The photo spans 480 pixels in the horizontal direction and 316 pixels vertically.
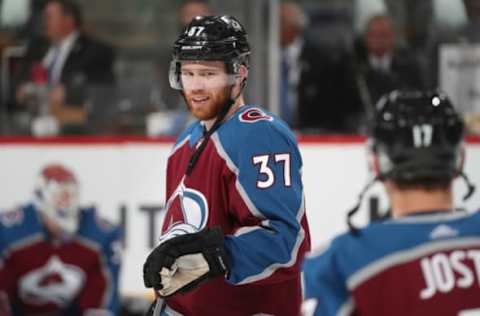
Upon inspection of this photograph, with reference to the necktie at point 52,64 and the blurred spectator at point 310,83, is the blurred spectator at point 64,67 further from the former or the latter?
the blurred spectator at point 310,83

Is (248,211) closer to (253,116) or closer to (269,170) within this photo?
(269,170)

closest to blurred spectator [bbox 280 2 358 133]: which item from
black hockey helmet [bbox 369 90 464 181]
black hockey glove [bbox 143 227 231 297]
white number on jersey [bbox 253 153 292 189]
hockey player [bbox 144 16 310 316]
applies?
hockey player [bbox 144 16 310 316]

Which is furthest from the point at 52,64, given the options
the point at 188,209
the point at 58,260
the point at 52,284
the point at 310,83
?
the point at 188,209

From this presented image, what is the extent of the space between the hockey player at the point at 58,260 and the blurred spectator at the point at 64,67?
0.43 m

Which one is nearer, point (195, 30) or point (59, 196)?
point (195, 30)

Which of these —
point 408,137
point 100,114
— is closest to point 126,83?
point 100,114

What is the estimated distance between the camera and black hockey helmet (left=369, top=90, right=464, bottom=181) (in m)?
2.23

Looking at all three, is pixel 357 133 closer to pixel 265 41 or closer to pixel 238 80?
pixel 265 41

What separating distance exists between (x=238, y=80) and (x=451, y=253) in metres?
1.19

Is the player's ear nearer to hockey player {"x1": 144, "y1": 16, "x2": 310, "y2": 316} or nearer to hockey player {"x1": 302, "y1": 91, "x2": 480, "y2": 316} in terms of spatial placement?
hockey player {"x1": 144, "y1": 16, "x2": 310, "y2": 316}

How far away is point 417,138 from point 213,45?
3.47 feet

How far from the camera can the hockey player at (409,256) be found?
215cm

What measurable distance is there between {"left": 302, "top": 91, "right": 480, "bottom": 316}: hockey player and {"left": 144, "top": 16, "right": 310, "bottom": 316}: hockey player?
78cm

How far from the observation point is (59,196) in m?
6.34
